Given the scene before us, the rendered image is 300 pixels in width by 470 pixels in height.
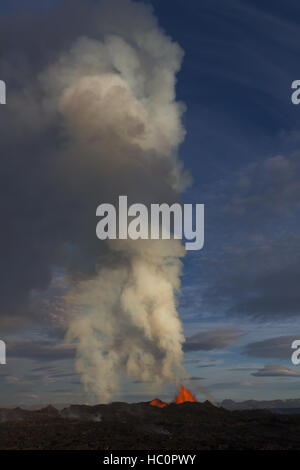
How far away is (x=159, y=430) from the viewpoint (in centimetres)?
11100

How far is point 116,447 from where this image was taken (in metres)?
81.9

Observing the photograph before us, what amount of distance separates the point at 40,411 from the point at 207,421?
7236 cm

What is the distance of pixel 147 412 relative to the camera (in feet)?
488

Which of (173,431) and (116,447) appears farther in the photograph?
(173,431)

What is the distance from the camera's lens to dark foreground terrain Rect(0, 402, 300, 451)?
86.8 meters

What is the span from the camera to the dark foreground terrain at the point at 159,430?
86.8m
